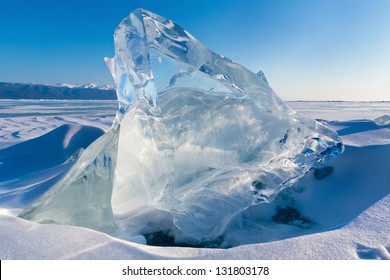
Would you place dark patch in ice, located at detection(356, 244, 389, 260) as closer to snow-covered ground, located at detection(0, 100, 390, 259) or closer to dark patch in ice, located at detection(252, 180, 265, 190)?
snow-covered ground, located at detection(0, 100, 390, 259)

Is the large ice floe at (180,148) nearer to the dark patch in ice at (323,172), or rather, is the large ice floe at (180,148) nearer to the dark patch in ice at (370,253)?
the dark patch in ice at (323,172)

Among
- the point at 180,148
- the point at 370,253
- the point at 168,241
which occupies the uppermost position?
the point at 180,148

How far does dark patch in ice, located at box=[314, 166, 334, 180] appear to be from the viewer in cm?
231

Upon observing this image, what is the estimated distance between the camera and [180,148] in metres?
2.05

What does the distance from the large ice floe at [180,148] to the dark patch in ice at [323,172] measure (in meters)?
0.18

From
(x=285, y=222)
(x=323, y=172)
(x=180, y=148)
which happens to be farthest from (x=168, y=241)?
(x=323, y=172)

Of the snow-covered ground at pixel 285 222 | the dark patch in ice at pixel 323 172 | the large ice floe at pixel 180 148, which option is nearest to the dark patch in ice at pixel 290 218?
the snow-covered ground at pixel 285 222

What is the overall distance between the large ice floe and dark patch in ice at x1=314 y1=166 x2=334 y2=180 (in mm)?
178

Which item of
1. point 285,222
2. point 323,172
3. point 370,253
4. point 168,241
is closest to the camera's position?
point 370,253

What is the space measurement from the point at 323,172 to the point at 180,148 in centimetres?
116

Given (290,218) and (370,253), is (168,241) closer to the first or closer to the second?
(290,218)

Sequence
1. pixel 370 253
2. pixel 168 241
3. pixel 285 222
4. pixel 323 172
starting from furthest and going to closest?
1. pixel 323 172
2. pixel 285 222
3. pixel 168 241
4. pixel 370 253

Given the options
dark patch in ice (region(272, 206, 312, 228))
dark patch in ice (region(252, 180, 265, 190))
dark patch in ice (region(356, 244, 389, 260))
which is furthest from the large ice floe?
dark patch in ice (region(356, 244, 389, 260))

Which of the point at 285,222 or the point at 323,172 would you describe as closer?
the point at 285,222
